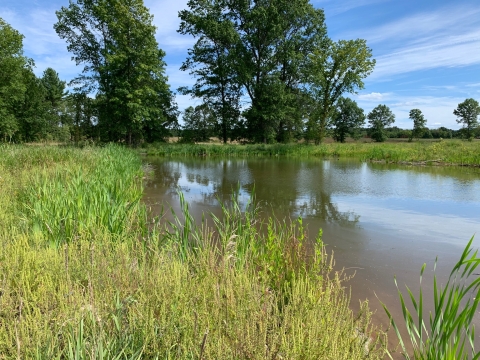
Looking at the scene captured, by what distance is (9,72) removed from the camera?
27.7m

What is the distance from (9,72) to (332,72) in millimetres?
31002

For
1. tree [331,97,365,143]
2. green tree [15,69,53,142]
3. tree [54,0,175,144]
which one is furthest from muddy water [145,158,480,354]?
tree [331,97,365,143]

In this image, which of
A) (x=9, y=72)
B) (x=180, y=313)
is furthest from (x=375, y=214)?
(x=9, y=72)

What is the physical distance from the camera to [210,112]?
115ft

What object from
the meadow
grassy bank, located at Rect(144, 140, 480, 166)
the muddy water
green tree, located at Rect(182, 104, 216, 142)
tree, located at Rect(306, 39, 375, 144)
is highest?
tree, located at Rect(306, 39, 375, 144)

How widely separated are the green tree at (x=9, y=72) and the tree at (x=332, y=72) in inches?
1111

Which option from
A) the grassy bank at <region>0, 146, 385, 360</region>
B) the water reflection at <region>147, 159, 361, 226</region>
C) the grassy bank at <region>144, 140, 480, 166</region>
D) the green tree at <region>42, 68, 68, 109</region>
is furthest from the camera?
the green tree at <region>42, 68, 68, 109</region>

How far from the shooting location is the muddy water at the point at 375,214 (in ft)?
13.8

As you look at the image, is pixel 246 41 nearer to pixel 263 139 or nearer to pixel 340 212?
pixel 263 139

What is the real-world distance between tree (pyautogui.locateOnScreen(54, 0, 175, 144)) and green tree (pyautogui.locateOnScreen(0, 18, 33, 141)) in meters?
4.01

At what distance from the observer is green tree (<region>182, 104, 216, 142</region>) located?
116 feet

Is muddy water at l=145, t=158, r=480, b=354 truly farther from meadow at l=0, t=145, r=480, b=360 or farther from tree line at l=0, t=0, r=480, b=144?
tree line at l=0, t=0, r=480, b=144

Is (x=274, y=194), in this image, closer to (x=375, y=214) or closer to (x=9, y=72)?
(x=375, y=214)

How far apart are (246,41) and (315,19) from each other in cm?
799
